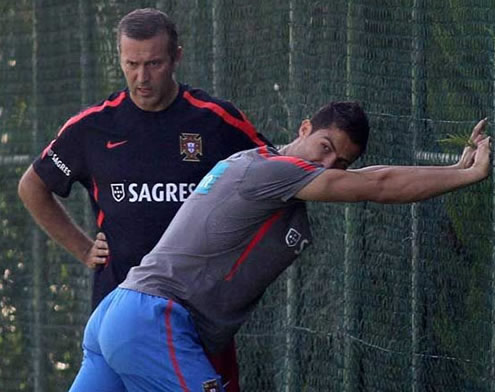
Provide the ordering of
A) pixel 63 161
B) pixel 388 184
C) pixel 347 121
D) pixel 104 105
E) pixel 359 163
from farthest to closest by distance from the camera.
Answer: pixel 359 163 → pixel 63 161 → pixel 104 105 → pixel 347 121 → pixel 388 184

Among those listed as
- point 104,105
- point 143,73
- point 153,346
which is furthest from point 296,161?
point 104,105

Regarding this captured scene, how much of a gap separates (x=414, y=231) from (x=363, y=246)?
315 millimetres

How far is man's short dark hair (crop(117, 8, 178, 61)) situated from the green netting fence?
2.98 feet

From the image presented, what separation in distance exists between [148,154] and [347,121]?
1.01 meters

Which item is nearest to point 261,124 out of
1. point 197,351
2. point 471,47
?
point 471,47

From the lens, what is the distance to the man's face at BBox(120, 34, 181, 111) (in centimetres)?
559

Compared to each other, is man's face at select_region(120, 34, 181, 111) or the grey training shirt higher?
man's face at select_region(120, 34, 181, 111)

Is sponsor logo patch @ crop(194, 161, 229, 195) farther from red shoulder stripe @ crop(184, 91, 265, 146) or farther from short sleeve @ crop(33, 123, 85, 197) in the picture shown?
short sleeve @ crop(33, 123, 85, 197)

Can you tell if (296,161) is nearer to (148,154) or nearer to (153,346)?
(153,346)

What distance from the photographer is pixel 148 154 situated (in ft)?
18.9

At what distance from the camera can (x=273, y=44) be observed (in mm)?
6648

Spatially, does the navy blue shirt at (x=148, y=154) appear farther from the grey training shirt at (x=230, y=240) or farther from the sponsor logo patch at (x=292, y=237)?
the sponsor logo patch at (x=292, y=237)

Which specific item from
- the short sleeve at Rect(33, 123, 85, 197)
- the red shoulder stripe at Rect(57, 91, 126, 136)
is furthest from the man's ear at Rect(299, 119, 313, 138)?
the short sleeve at Rect(33, 123, 85, 197)

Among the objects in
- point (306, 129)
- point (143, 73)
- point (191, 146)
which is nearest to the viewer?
point (306, 129)
